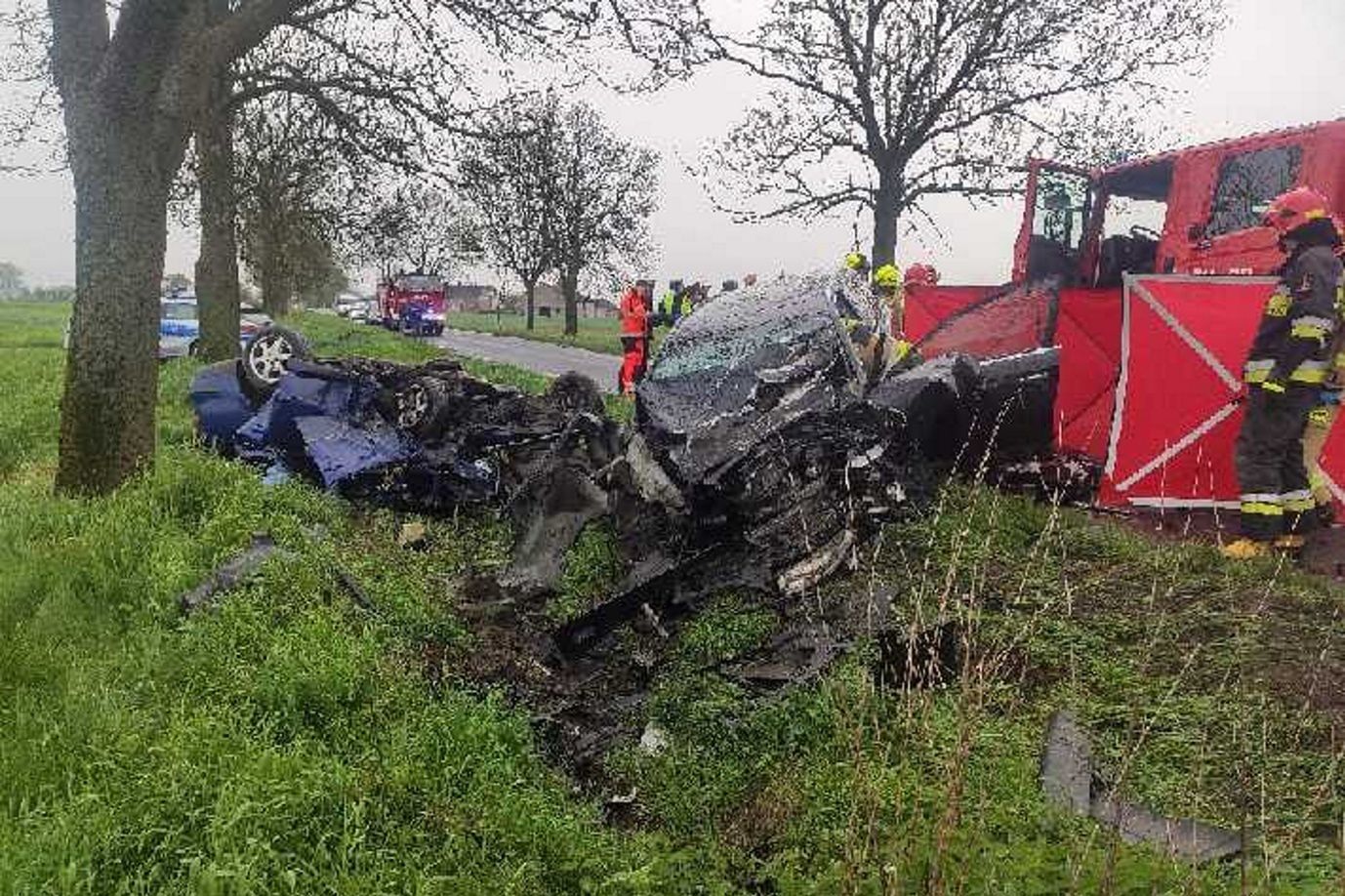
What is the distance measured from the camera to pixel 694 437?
504 centimetres

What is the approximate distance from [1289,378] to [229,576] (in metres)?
5.79

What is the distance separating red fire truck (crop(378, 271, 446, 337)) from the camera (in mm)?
37000

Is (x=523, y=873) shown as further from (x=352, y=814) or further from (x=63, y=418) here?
(x=63, y=418)

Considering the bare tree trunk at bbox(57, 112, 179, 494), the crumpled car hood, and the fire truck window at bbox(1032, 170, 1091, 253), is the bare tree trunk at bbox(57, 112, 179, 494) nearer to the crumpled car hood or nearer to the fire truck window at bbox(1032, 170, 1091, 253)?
the crumpled car hood

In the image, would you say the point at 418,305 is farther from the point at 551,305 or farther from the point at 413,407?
the point at 551,305

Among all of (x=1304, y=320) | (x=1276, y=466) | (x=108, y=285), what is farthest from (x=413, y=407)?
(x=1304, y=320)

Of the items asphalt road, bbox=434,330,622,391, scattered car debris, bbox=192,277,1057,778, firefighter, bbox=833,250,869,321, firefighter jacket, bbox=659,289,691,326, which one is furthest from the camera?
asphalt road, bbox=434,330,622,391

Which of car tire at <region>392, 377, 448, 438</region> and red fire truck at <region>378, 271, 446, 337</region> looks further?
red fire truck at <region>378, 271, 446, 337</region>

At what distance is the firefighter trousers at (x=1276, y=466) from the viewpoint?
5.55 metres

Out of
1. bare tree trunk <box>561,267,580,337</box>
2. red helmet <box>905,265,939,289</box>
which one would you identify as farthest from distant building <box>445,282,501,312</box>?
red helmet <box>905,265,939,289</box>

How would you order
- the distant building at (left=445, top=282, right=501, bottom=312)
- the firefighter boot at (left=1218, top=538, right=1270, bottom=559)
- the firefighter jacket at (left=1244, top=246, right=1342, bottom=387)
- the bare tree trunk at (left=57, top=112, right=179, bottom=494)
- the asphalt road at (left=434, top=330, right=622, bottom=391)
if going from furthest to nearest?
1. the distant building at (left=445, top=282, right=501, bottom=312)
2. the asphalt road at (left=434, top=330, right=622, bottom=391)
3. the bare tree trunk at (left=57, top=112, right=179, bottom=494)
4. the firefighter jacket at (left=1244, top=246, right=1342, bottom=387)
5. the firefighter boot at (left=1218, top=538, right=1270, bottom=559)

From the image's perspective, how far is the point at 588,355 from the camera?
26031 millimetres

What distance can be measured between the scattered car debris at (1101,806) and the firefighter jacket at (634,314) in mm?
10260

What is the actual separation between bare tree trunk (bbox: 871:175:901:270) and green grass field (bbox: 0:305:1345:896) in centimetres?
1163
